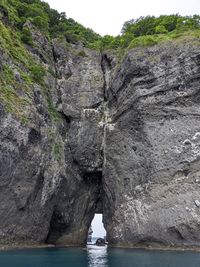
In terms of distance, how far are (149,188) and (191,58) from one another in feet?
48.4

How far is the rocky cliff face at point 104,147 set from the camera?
3875cm

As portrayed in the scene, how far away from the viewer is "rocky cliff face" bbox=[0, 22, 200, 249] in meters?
38.8

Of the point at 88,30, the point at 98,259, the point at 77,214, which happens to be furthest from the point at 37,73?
the point at 98,259

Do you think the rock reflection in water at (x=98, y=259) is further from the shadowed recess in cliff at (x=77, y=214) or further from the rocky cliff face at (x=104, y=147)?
the shadowed recess in cliff at (x=77, y=214)

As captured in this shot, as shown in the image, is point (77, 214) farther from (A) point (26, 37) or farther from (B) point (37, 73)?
(A) point (26, 37)

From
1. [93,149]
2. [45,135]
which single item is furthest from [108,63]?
[45,135]

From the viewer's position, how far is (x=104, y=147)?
48.3m

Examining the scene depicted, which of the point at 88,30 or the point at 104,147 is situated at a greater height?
the point at 88,30

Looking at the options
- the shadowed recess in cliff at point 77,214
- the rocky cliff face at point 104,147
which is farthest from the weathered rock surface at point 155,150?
the shadowed recess in cliff at point 77,214

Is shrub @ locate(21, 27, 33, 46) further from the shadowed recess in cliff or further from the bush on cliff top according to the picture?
the shadowed recess in cliff

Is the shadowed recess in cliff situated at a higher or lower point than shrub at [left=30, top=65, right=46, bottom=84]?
lower

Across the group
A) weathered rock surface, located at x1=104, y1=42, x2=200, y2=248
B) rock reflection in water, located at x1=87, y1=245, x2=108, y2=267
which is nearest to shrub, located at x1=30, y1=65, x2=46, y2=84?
weathered rock surface, located at x1=104, y1=42, x2=200, y2=248

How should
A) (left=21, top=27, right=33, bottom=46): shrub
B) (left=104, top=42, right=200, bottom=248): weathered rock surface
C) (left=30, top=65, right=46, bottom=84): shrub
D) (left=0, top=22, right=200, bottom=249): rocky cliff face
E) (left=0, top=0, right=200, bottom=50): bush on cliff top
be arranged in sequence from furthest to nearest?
(left=0, top=0, right=200, bottom=50): bush on cliff top → (left=21, top=27, right=33, bottom=46): shrub → (left=30, top=65, right=46, bottom=84): shrub → (left=104, top=42, right=200, bottom=248): weathered rock surface → (left=0, top=22, right=200, bottom=249): rocky cliff face

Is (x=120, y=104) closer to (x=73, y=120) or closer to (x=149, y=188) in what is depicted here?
(x=73, y=120)
